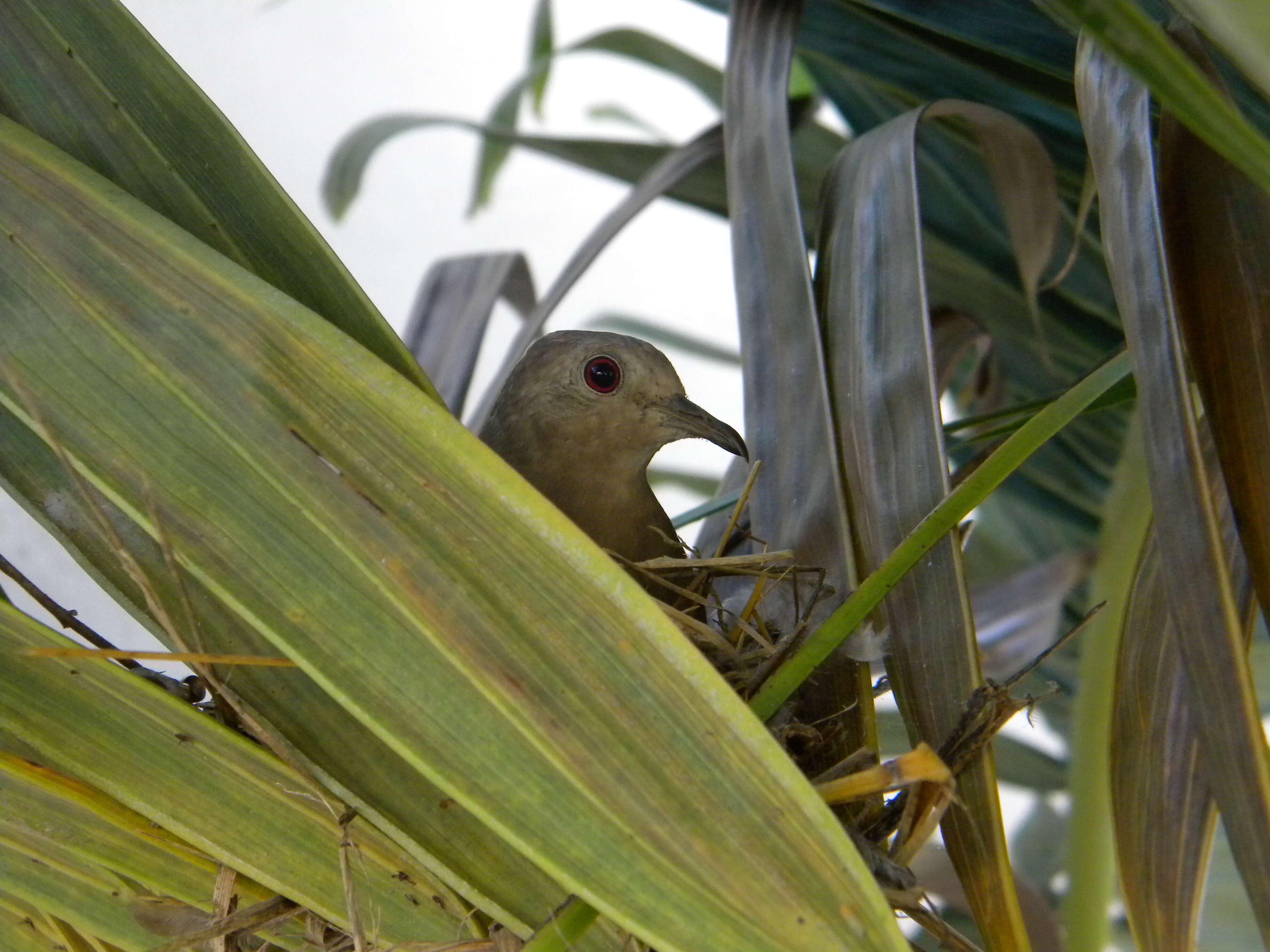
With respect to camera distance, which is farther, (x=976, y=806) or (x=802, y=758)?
(x=802, y=758)

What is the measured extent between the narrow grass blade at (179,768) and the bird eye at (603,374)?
631mm

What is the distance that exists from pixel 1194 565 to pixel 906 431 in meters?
0.24

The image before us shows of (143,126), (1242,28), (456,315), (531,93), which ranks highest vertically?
(531,93)

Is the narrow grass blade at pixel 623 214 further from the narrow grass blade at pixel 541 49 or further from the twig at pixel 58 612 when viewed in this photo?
the twig at pixel 58 612

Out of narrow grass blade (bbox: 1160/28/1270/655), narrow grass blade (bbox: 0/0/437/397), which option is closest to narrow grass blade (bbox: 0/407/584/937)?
narrow grass blade (bbox: 0/0/437/397)

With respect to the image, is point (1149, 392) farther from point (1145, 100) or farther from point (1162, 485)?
point (1145, 100)

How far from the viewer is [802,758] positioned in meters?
0.75

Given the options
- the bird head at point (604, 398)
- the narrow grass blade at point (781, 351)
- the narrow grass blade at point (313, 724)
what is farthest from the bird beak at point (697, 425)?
the narrow grass blade at point (313, 724)

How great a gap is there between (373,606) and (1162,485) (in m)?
0.40

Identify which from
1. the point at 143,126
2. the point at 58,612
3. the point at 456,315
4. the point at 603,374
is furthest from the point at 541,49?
the point at 58,612

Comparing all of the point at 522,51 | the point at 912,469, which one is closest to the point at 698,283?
the point at 522,51

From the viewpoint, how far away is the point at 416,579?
0.54 meters

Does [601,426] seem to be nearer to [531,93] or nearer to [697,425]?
[697,425]

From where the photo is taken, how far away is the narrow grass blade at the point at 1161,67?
0.42 m
